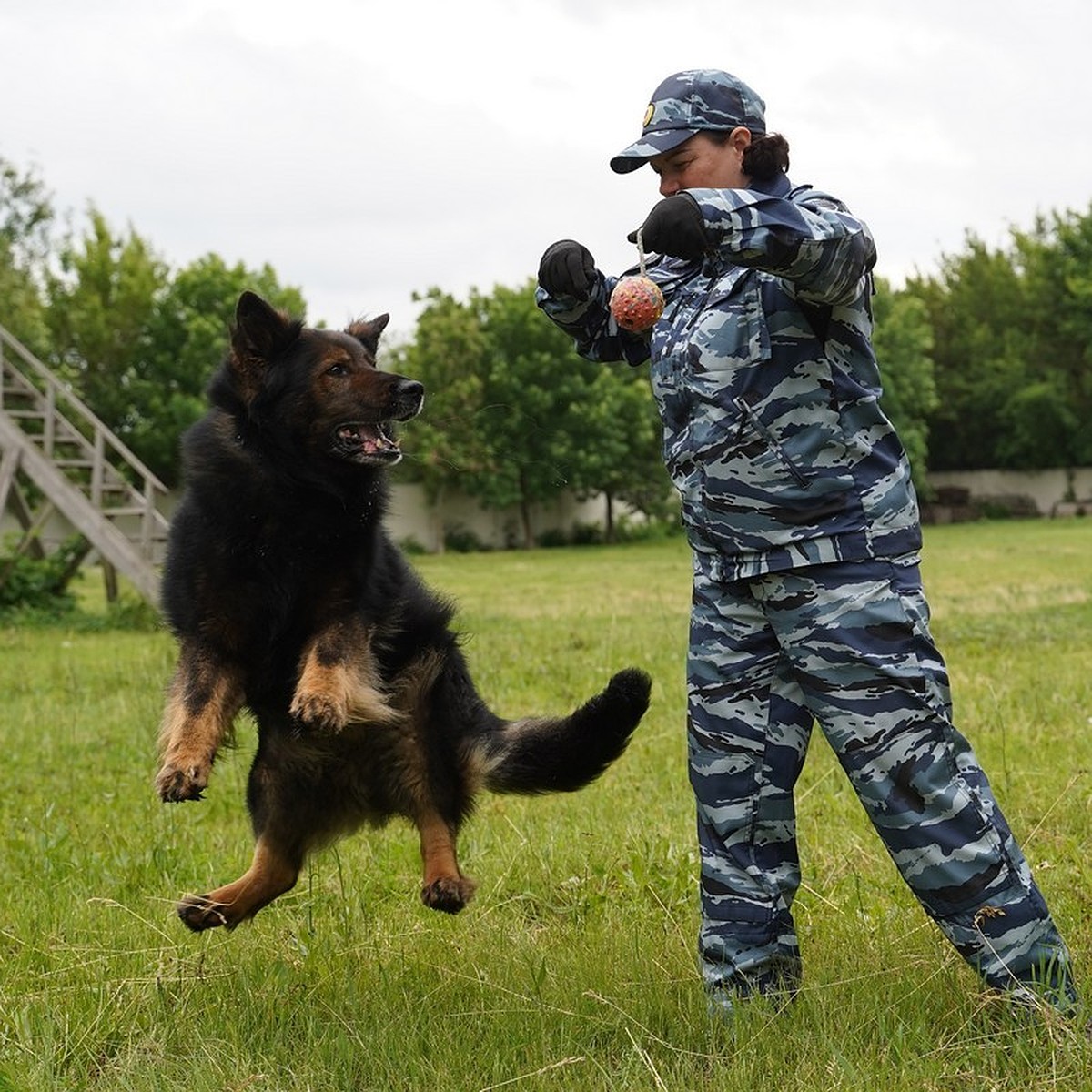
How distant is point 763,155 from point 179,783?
2274 millimetres

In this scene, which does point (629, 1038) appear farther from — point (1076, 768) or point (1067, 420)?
point (1067, 420)

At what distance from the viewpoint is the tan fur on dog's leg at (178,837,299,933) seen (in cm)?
396

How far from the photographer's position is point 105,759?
7.88 meters

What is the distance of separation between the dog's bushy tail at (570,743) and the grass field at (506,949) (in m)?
0.54

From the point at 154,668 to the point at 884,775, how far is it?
8876 millimetres

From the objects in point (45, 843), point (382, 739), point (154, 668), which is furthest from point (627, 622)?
point (382, 739)

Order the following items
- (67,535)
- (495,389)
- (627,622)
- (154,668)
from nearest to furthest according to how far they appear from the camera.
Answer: (154,668)
(627,622)
(495,389)
(67,535)

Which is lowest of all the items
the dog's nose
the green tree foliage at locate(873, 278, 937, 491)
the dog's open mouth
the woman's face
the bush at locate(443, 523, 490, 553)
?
the bush at locate(443, 523, 490, 553)

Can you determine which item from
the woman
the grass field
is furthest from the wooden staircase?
the woman

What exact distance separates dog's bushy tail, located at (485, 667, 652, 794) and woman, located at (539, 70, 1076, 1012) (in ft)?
1.24

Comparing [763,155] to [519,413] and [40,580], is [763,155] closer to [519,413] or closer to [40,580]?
[519,413]

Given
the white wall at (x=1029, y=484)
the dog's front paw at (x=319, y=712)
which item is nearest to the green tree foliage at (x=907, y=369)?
the white wall at (x=1029, y=484)

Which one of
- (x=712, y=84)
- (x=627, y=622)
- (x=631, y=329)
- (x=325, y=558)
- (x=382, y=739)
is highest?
(x=712, y=84)

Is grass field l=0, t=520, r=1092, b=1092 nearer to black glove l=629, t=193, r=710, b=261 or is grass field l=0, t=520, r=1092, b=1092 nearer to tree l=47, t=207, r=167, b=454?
black glove l=629, t=193, r=710, b=261
